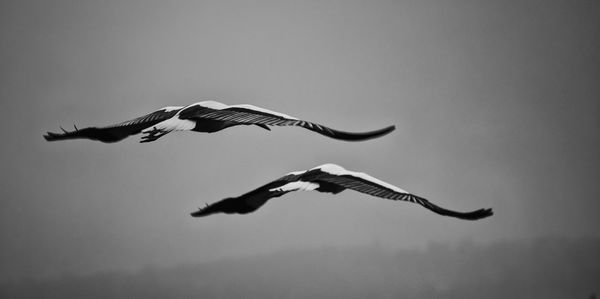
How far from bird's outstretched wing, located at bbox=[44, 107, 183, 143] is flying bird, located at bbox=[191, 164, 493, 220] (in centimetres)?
399

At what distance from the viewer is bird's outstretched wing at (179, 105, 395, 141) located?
683 inches

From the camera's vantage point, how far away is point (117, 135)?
68.5 feet

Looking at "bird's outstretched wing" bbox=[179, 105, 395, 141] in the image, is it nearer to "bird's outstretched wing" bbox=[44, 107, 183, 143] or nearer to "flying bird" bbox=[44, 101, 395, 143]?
"flying bird" bbox=[44, 101, 395, 143]

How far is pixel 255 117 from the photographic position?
1994 centimetres

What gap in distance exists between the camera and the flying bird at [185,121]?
64.4 feet

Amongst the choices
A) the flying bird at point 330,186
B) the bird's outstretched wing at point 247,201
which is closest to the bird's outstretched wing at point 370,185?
the flying bird at point 330,186

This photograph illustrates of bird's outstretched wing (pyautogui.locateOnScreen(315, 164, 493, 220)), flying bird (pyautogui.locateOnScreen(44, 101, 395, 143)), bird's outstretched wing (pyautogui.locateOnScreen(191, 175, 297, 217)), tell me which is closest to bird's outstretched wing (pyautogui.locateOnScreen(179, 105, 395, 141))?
flying bird (pyautogui.locateOnScreen(44, 101, 395, 143))

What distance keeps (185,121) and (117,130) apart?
2.11m

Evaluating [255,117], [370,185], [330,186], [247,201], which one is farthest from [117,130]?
[370,185]

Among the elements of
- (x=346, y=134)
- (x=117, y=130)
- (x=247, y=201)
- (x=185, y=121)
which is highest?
(x=185, y=121)

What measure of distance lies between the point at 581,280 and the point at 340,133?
116044mm

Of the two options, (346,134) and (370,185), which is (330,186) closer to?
(370,185)

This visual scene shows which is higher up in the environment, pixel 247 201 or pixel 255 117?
pixel 255 117

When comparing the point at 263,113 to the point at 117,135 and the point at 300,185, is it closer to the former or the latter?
the point at 300,185
